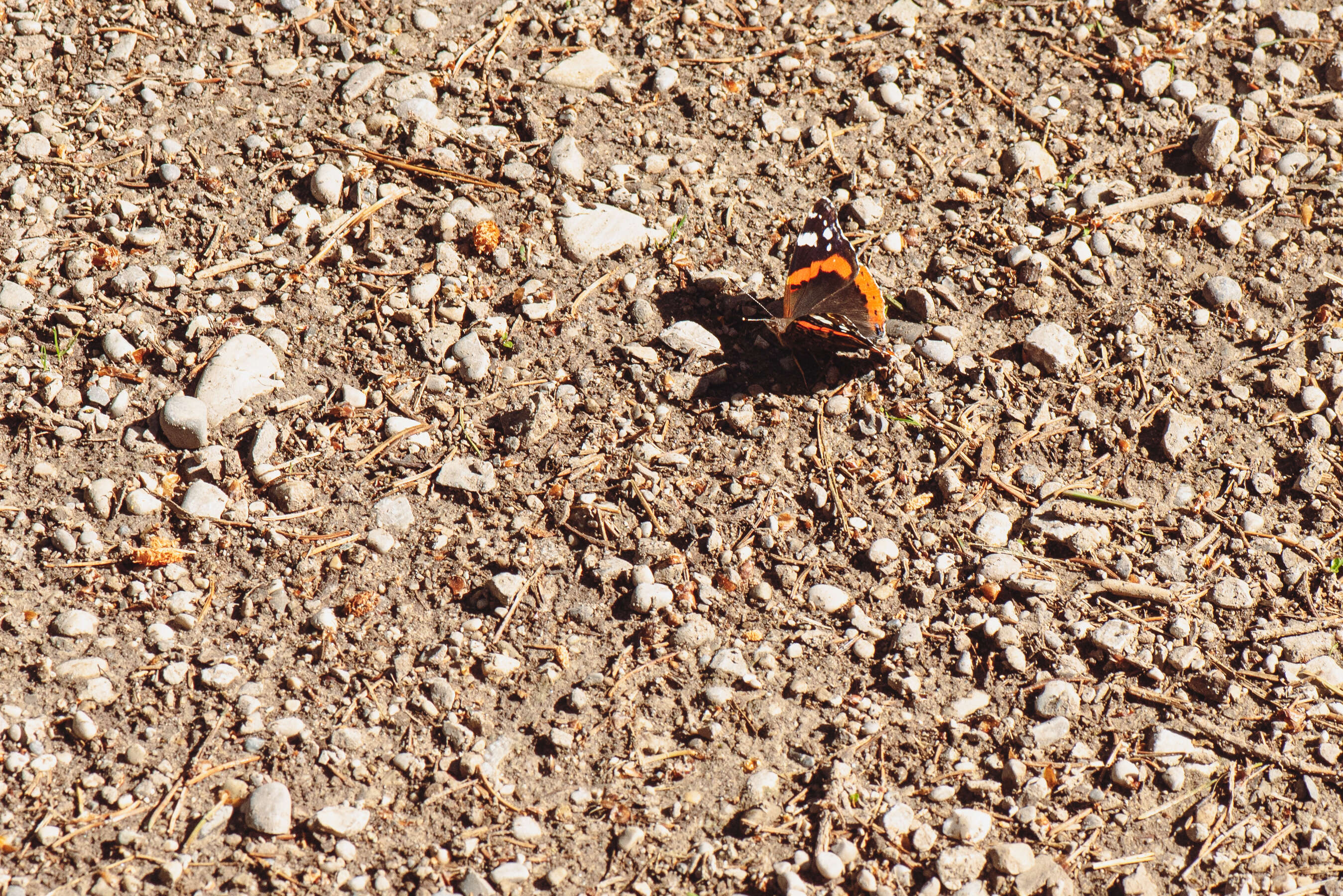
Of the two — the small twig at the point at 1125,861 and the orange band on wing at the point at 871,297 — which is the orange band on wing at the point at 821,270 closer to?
the orange band on wing at the point at 871,297

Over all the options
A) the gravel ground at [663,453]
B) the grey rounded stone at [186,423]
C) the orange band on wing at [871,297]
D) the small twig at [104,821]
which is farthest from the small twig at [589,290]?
the small twig at [104,821]

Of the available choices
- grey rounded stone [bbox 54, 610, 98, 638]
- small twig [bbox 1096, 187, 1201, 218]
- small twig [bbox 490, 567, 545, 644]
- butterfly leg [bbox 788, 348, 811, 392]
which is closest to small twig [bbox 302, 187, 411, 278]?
grey rounded stone [bbox 54, 610, 98, 638]

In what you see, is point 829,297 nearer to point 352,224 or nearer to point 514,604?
Result: point 514,604

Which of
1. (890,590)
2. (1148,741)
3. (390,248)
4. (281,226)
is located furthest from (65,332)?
(1148,741)

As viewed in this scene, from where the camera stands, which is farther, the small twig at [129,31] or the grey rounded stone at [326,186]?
the small twig at [129,31]

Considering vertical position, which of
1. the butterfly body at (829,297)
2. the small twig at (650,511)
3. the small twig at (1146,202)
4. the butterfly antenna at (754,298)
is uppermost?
the small twig at (1146,202)

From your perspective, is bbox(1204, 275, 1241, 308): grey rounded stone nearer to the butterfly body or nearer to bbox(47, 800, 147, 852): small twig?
the butterfly body

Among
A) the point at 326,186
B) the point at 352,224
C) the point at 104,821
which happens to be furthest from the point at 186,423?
the point at 104,821
